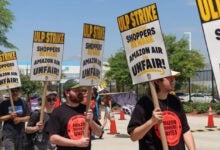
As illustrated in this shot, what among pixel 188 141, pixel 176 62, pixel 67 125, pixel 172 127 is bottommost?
pixel 188 141

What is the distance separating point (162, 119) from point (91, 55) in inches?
64.7

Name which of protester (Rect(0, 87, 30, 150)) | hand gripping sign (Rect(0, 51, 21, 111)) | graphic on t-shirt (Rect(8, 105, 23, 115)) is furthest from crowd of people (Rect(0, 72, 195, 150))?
hand gripping sign (Rect(0, 51, 21, 111))

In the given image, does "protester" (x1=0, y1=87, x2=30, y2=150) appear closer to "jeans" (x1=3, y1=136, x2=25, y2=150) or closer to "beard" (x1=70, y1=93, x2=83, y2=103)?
"jeans" (x1=3, y1=136, x2=25, y2=150)

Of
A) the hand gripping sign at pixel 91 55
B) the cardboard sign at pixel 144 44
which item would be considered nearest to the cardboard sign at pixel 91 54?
the hand gripping sign at pixel 91 55

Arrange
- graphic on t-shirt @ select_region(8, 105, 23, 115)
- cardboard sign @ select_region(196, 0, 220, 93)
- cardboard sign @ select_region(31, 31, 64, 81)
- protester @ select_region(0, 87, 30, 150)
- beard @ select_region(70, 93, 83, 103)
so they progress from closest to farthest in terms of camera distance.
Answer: cardboard sign @ select_region(196, 0, 220, 93), beard @ select_region(70, 93, 83, 103), cardboard sign @ select_region(31, 31, 64, 81), protester @ select_region(0, 87, 30, 150), graphic on t-shirt @ select_region(8, 105, 23, 115)

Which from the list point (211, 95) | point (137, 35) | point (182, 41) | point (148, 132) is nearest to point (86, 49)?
point (137, 35)

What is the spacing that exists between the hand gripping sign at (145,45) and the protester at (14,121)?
4.05m

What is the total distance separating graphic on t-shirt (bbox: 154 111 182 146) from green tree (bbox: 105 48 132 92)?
3758 centimetres

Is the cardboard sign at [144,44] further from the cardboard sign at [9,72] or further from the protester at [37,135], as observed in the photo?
the cardboard sign at [9,72]

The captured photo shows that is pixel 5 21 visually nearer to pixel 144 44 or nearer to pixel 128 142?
pixel 128 142

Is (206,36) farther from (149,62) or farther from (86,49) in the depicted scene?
(86,49)

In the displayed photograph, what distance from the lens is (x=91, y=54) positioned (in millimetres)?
5902

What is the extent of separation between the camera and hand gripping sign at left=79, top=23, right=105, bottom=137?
19.1 feet

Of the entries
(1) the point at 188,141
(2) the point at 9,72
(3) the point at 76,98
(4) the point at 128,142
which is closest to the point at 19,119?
(2) the point at 9,72
